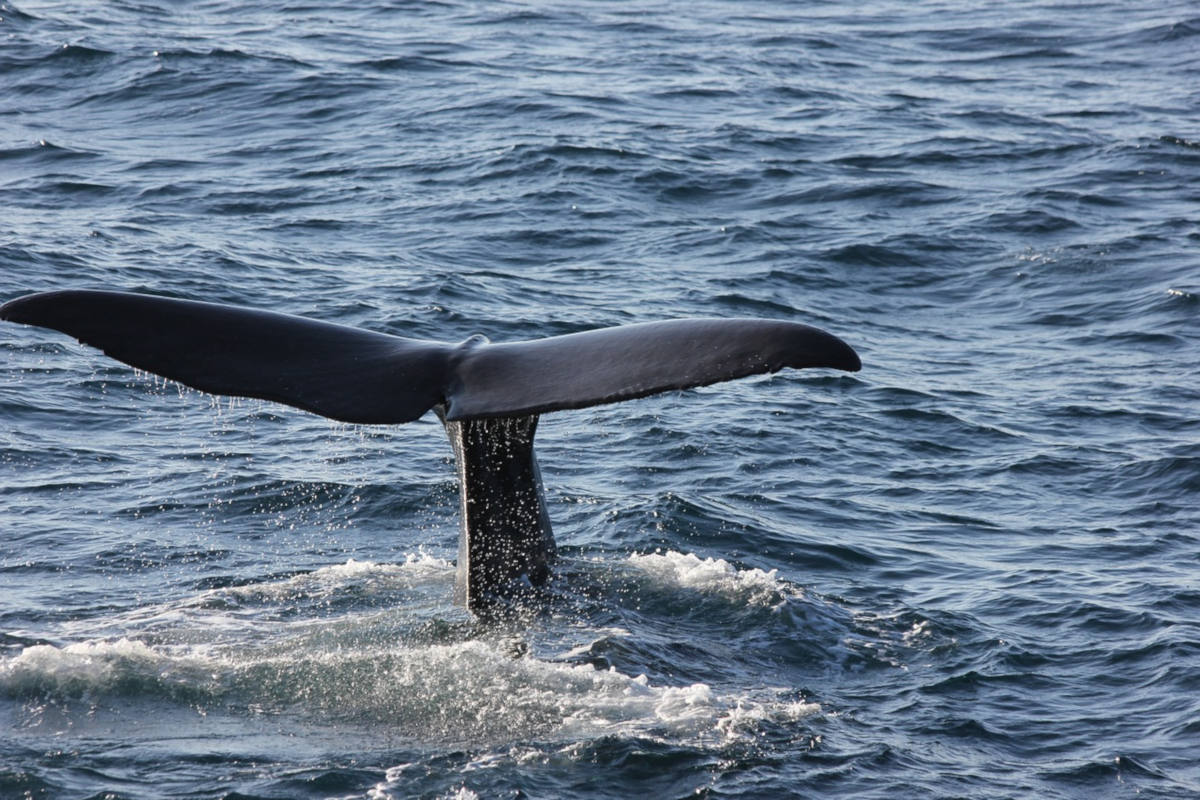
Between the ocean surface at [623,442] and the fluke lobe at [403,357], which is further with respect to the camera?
the ocean surface at [623,442]

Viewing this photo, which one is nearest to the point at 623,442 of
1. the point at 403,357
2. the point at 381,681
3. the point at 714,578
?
the point at 714,578

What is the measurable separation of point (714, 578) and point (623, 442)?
11.4 ft

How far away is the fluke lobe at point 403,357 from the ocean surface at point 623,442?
1395 millimetres

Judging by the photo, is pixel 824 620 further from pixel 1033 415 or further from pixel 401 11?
pixel 401 11

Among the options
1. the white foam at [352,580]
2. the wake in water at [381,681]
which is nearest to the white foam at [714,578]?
the wake in water at [381,681]

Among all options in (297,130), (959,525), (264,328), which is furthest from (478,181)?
(264,328)

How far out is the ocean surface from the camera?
20.8 ft

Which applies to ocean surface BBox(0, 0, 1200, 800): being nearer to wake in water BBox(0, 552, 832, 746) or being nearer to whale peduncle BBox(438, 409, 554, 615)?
wake in water BBox(0, 552, 832, 746)

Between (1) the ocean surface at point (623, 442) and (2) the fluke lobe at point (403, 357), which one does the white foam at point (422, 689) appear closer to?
(1) the ocean surface at point (623, 442)

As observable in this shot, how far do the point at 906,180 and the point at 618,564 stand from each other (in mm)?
11195

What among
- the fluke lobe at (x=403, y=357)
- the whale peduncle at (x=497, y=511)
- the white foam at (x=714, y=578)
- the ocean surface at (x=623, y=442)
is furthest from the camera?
the white foam at (x=714, y=578)

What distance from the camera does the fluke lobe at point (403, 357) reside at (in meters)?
5.05

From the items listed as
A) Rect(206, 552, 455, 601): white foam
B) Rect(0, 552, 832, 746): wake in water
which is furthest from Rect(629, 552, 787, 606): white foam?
Rect(206, 552, 455, 601): white foam

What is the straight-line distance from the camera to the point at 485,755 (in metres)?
5.95
